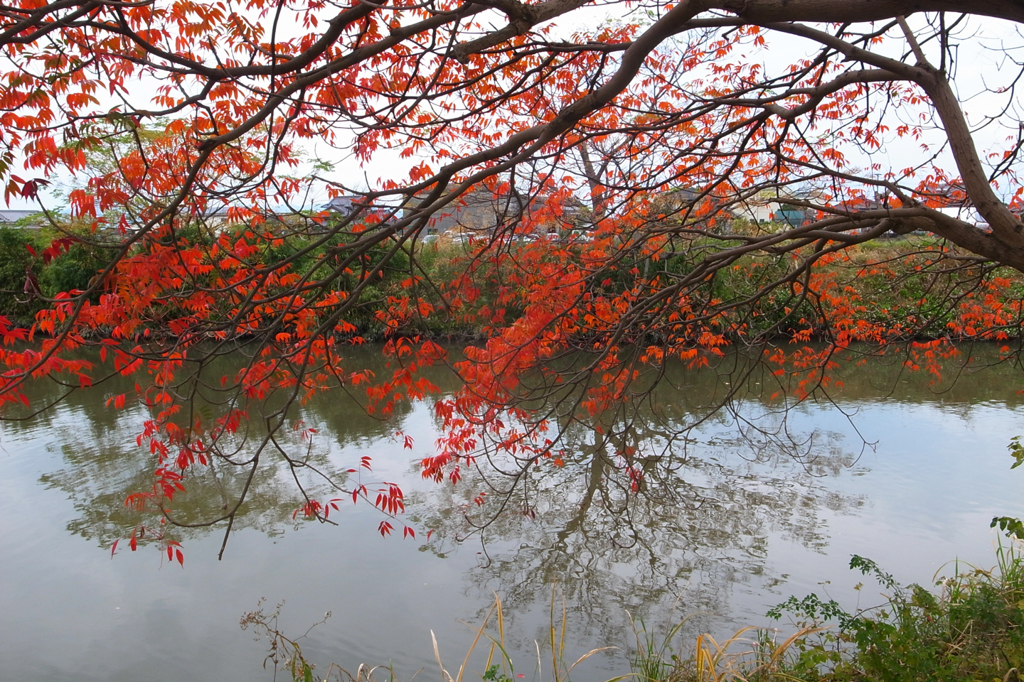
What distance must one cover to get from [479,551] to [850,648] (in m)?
2.48

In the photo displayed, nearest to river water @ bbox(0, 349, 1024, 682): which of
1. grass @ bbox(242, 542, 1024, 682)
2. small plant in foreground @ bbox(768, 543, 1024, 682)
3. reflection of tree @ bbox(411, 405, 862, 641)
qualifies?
reflection of tree @ bbox(411, 405, 862, 641)

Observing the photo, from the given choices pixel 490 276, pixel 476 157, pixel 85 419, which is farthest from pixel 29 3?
pixel 490 276

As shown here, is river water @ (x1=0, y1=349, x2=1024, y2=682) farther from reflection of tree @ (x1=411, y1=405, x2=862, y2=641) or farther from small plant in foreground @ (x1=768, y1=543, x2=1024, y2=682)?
small plant in foreground @ (x1=768, y1=543, x2=1024, y2=682)

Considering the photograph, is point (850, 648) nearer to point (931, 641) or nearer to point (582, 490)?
point (931, 641)

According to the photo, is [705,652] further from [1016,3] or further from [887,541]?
[887,541]

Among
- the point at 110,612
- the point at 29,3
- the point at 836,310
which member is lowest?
the point at 110,612

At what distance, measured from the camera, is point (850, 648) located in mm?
3240

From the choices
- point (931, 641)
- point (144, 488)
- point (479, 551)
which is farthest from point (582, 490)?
point (144, 488)

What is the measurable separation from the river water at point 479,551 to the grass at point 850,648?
136mm

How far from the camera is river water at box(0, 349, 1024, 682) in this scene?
3773 mm

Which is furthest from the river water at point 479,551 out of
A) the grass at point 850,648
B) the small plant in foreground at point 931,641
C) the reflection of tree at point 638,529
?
the small plant in foreground at point 931,641

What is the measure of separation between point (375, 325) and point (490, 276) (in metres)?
3.67

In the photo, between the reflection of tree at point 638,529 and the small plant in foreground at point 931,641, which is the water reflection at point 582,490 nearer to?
the reflection of tree at point 638,529

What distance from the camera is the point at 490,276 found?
401 inches
